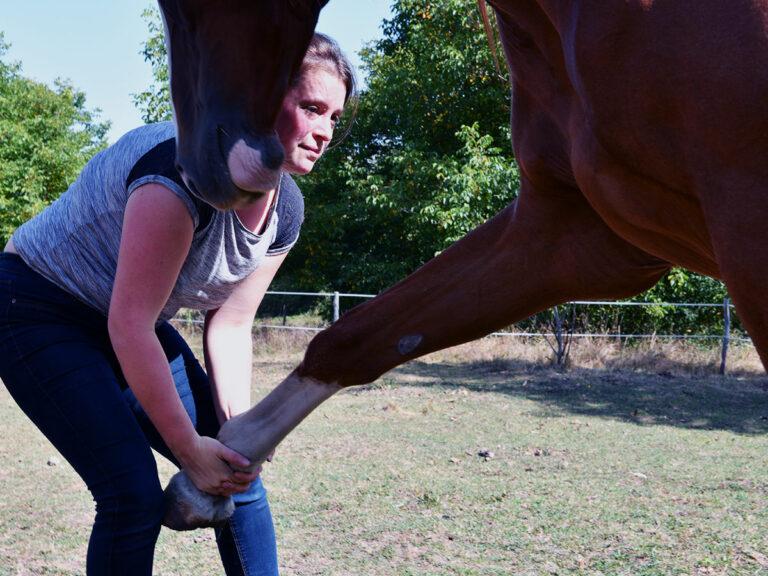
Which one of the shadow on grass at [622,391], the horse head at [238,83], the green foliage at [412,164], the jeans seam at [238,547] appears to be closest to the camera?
the horse head at [238,83]

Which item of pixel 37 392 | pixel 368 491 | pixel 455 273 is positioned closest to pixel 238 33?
pixel 455 273

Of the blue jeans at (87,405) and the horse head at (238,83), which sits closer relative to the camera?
the horse head at (238,83)

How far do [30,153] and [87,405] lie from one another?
18067mm

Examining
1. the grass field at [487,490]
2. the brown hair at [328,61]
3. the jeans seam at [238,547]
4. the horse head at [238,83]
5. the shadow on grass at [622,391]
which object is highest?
the brown hair at [328,61]

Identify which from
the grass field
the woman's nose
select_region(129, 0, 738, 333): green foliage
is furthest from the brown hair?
select_region(129, 0, 738, 333): green foliage

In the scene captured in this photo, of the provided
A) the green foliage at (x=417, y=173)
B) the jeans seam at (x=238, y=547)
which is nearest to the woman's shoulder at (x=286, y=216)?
the jeans seam at (x=238, y=547)

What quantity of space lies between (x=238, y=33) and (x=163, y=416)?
0.89 metres

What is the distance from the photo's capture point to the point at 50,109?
→ 21.2 m

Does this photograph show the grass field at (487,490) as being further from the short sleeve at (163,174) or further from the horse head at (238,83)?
the horse head at (238,83)

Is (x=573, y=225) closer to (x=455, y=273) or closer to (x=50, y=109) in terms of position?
(x=455, y=273)

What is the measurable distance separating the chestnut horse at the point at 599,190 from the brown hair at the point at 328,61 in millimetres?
466

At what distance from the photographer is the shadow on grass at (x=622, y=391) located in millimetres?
7070

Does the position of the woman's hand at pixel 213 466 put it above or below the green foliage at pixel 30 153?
below

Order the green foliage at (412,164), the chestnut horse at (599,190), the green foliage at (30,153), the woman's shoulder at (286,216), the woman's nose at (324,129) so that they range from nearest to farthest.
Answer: the chestnut horse at (599,190), the woman's nose at (324,129), the woman's shoulder at (286,216), the green foliage at (412,164), the green foliage at (30,153)
